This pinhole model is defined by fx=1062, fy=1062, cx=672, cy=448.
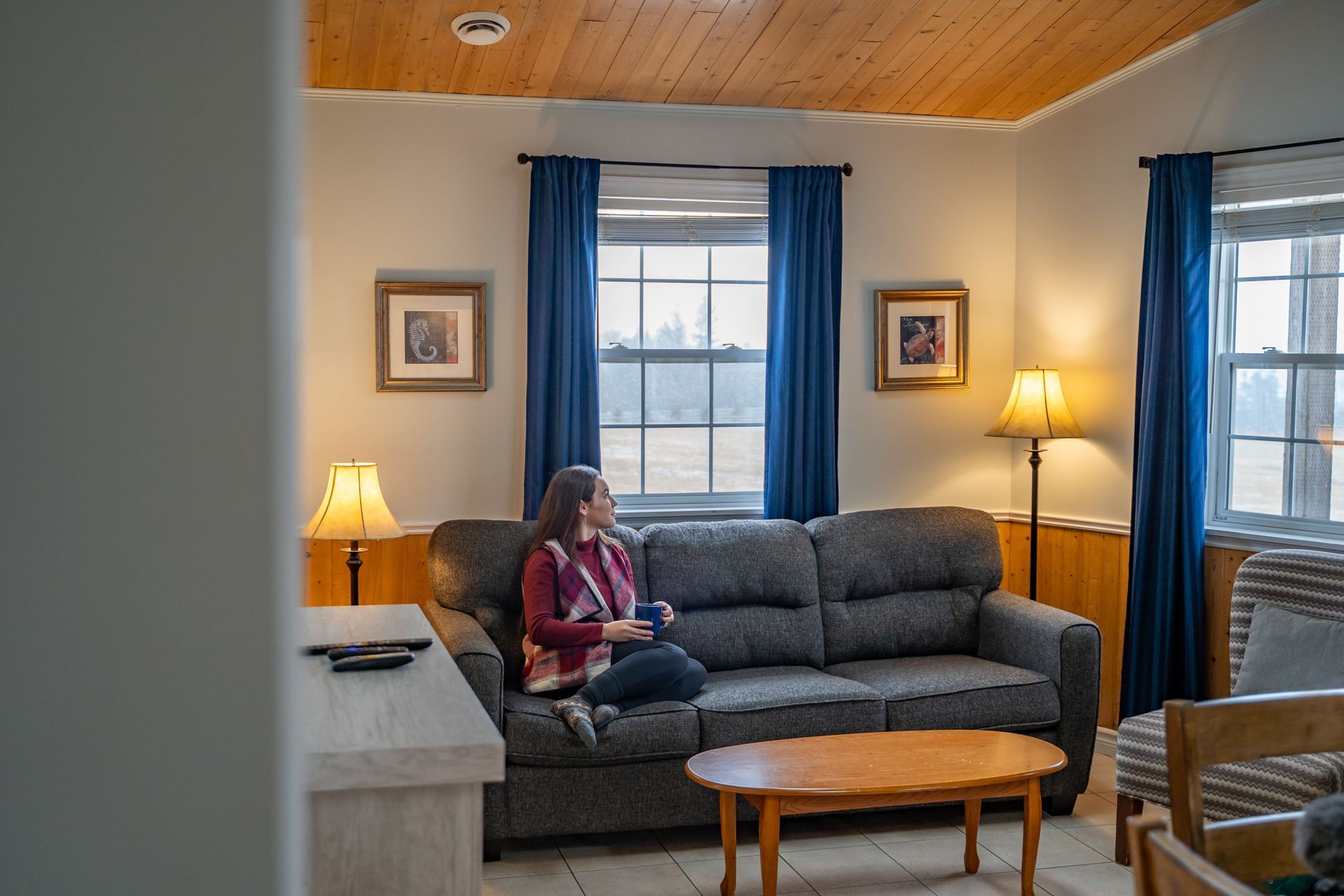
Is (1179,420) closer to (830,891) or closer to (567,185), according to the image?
(830,891)

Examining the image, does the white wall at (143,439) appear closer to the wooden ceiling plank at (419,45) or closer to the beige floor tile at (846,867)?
the beige floor tile at (846,867)

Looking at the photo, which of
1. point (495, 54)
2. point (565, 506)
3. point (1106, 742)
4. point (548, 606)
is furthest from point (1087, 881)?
point (495, 54)

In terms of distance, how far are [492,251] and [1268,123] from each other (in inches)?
112

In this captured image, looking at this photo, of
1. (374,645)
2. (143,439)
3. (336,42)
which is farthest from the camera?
(336,42)

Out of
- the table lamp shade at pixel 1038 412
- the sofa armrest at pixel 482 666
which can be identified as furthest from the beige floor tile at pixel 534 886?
the table lamp shade at pixel 1038 412

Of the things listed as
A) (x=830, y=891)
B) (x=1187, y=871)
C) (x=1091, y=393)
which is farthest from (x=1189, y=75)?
(x=1187, y=871)

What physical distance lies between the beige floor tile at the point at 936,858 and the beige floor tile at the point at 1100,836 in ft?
1.12

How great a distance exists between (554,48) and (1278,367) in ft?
9.08

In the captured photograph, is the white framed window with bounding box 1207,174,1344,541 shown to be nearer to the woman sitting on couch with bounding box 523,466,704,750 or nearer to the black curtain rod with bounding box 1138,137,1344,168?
the black curtain rod with bounding box 1138,137,1344,168

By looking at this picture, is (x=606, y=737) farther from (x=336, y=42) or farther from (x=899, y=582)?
(x=336, y=42)

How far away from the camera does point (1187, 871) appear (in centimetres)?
96

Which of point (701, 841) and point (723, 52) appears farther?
point (723, 52)

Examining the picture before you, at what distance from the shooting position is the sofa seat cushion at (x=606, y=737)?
321cm

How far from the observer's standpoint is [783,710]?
3387 millimetres
